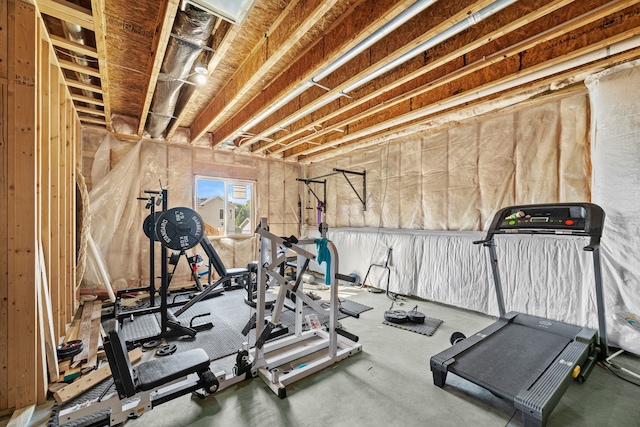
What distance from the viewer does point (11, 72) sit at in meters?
1.83

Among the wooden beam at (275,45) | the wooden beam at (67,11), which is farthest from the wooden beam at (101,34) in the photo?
the wooden beam at (275,45)

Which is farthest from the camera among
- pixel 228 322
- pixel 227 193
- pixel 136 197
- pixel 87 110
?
pixel 227 193

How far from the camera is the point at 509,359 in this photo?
84.9 inches

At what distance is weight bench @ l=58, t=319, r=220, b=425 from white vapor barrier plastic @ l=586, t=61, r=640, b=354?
12.5 ft

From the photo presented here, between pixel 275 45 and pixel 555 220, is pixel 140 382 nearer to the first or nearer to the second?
pixel 275 45

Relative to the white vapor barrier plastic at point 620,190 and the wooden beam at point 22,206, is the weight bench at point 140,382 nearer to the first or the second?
the wooden beam at point 22,206

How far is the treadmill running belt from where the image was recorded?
1.86 meters

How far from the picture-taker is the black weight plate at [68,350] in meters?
2.36

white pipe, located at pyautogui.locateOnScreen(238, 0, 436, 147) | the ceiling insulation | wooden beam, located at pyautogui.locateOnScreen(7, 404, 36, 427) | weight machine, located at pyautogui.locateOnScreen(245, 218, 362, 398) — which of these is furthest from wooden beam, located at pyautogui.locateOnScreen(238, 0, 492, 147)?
wooden beam, located at pyautogui.locateOnScreen(7, 404, 36, 427)

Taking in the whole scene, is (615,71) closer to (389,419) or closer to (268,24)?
(268,24)

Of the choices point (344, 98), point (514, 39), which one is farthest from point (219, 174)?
point (514, 39)

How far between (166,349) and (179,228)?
1.30 meters

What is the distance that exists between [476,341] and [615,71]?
3.04m

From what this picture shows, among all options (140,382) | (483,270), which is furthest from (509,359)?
(140,382)
